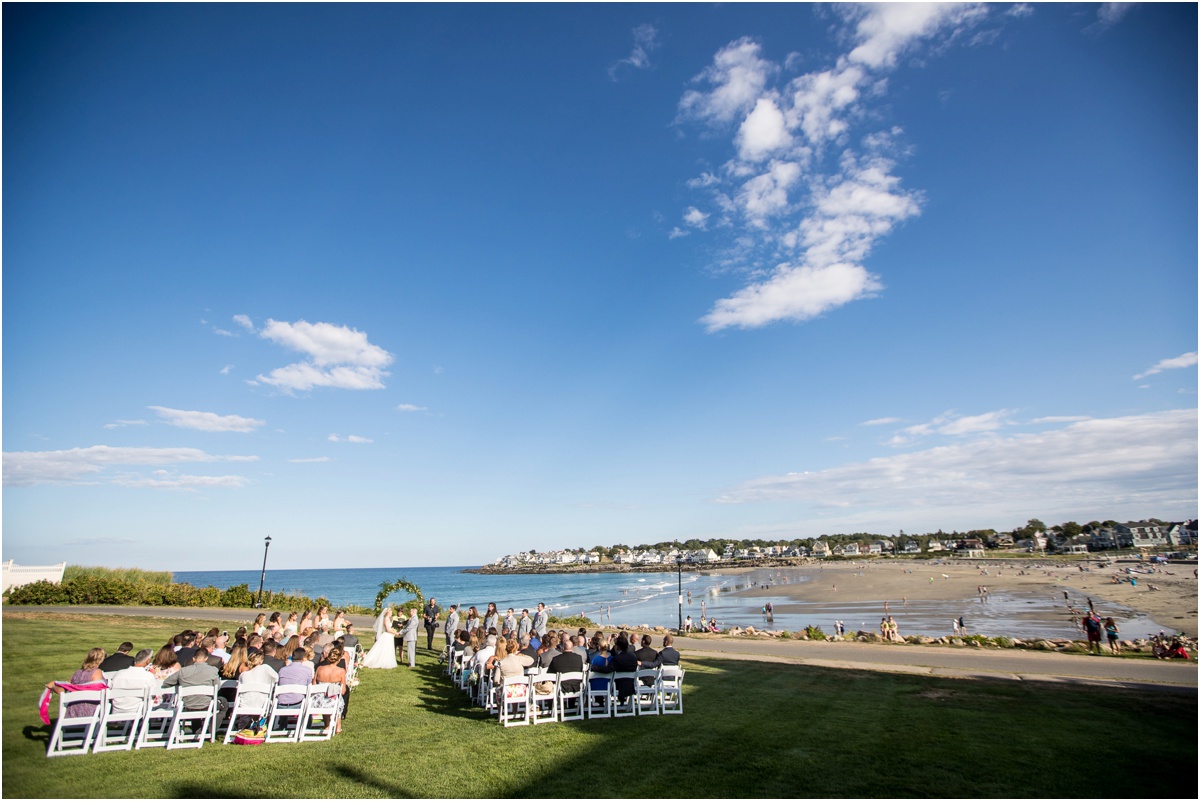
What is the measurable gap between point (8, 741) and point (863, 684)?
1467 centimetres

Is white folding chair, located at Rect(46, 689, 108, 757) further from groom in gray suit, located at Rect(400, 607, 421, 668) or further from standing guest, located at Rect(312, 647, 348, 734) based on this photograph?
groom in gray suit, located at Rect(400, 607, 421, 668)

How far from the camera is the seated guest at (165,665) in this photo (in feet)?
26.2

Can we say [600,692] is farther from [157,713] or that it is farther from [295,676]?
[157,713]

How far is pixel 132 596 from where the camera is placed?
29516 millimetres

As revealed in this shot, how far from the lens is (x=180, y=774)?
20.8 ft

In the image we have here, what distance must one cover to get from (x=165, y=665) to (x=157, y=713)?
122 centimetres

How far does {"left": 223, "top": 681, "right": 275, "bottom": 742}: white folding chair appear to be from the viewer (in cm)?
778

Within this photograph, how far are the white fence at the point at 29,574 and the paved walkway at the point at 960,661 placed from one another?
913 cm

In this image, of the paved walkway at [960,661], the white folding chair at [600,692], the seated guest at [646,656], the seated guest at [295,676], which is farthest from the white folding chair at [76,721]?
the paved walkway at [960,661]

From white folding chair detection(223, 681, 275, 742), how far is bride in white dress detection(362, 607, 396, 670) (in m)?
6.61

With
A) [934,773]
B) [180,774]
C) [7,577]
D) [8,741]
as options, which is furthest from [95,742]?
[7,577]

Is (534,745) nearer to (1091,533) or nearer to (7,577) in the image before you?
(7,577)

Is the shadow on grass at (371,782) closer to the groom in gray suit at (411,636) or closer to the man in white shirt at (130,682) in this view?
the man in white shirt at (130,682)

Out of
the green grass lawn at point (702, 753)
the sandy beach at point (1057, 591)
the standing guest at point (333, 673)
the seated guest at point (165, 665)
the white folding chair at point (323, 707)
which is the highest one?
the seated guest at point (165, 665)
